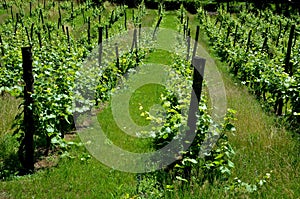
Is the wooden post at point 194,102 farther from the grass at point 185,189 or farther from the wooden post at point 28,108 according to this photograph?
the wooden post at point 28,108

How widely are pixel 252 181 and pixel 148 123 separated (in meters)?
2.97

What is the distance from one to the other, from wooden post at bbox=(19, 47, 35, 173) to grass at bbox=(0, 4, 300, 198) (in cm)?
24

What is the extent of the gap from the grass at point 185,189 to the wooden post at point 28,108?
24 centimetres

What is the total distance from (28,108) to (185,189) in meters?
2.51

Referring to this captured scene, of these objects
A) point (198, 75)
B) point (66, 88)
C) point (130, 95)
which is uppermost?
point (198, 75)

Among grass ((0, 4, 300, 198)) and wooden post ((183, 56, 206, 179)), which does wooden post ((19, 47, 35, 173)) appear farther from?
wooden post ((183, 56, 206, 179))

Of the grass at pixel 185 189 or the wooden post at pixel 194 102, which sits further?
the wooden post at pixel 194 102

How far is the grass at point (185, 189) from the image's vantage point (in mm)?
4285

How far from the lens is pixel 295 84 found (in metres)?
6.81

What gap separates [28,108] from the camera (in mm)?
4746

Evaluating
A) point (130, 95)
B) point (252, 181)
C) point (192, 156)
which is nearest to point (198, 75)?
point (192, 156)

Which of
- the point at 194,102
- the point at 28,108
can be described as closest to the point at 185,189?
the point at 194,102

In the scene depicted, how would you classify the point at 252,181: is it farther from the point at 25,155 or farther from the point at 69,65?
the point at 69,65

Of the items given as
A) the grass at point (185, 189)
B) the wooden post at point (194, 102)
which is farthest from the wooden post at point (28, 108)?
the wooden post at point (194, 102)
